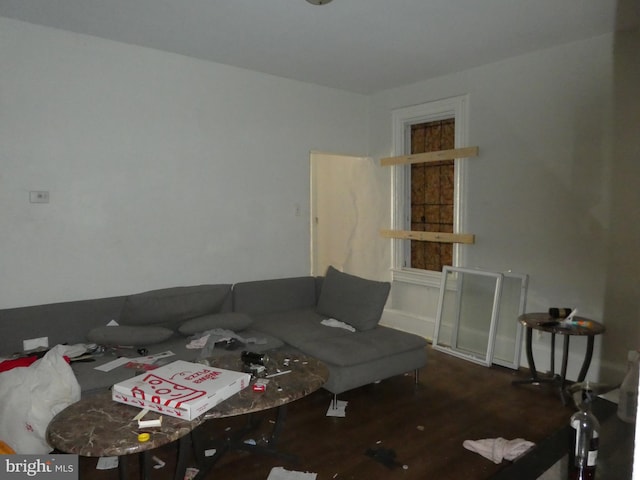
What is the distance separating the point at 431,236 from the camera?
14.7ft

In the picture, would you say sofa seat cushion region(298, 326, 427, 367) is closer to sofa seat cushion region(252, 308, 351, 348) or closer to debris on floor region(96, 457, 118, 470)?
sofa seat cushion region(252, 308, 351, 348)

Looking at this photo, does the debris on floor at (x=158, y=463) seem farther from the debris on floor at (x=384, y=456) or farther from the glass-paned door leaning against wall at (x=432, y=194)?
the glass-paned door leaning against wall at (x=432, y=194)

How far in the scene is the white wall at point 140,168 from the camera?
3105 millimetres

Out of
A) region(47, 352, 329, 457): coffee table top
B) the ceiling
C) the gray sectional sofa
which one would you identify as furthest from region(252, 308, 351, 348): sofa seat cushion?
the ceiling

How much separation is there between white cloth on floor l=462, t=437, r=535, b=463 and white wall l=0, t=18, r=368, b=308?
2550mm

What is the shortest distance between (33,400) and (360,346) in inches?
79.2

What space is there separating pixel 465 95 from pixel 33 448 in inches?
168

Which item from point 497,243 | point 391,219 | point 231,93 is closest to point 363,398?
point 497,243

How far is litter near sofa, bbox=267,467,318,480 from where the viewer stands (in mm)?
2215

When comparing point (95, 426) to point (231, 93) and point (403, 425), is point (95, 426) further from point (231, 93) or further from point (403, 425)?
point (231, 93)

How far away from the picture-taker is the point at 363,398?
3.22 meters

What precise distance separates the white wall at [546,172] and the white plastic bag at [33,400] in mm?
3539

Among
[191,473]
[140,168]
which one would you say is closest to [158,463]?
[191,473]

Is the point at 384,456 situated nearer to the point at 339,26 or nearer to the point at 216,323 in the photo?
the point at 216,323
